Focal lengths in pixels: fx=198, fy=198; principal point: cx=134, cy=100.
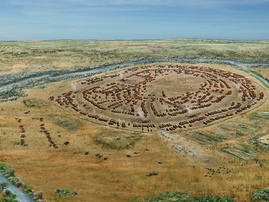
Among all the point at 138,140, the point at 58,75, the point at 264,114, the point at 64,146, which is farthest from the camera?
the point at 58,75

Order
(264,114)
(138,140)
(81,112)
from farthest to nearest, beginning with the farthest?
(81,112) < (264,114) < (138,140)

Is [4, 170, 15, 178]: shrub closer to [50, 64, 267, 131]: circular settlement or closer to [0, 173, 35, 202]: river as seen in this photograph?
[0, 173, 35, 202]: river

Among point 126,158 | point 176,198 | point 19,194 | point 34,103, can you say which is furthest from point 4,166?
point 34,103

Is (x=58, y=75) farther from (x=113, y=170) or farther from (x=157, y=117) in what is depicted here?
(x=113, y=170)

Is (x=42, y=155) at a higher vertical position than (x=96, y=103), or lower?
lower

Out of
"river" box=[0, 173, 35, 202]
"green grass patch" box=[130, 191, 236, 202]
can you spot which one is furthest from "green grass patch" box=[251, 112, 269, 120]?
"river" box=[0, 173, 35, 202]

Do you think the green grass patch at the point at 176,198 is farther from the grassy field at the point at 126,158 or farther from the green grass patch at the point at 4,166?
the green grass patch at the point at 4,166

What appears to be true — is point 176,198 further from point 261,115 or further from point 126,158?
point 261,115

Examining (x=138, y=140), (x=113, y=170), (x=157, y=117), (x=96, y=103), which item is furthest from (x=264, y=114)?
(x=96, y=103)
